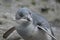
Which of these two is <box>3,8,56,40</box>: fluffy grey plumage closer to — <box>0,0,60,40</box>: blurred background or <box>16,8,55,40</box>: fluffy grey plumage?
<box>16,8,55,40</box>: fluffy grey plumage

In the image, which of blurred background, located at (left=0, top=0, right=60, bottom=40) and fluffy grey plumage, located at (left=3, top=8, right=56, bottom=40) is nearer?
fluffy grey plumage, located at (left=3, top=8, right=56, bottom=40)

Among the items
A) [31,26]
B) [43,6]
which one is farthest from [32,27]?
[43,6]

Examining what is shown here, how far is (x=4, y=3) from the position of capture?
6426mm

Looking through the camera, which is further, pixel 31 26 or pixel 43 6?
pixel 43 6

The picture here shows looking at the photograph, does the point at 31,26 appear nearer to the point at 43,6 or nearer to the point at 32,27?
the point at 32,27

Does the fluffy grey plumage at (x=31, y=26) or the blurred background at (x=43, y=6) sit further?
the blurred background at (x=43, y=6)

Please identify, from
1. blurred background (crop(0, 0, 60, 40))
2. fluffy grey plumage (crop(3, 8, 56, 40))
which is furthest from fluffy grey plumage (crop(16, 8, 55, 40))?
blurred background (crop(0, 0, 60, 40))

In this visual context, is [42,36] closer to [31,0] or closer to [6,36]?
[6,36]

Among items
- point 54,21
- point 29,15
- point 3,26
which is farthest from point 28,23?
point 54,21

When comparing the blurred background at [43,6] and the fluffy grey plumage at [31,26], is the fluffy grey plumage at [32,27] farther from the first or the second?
the blurred background at [43,6]

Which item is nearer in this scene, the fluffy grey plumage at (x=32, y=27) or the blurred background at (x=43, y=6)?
the fluffy grey plumage at (x=32, y=27)

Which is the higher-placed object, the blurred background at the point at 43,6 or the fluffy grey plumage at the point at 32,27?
the fluffy grey plumage at the point at 32,27

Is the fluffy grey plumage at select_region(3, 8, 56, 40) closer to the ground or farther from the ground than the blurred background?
farther from the ground

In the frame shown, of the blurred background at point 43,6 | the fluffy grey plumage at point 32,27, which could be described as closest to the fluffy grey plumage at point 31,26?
the fluffy grey plumage at point 32,27
